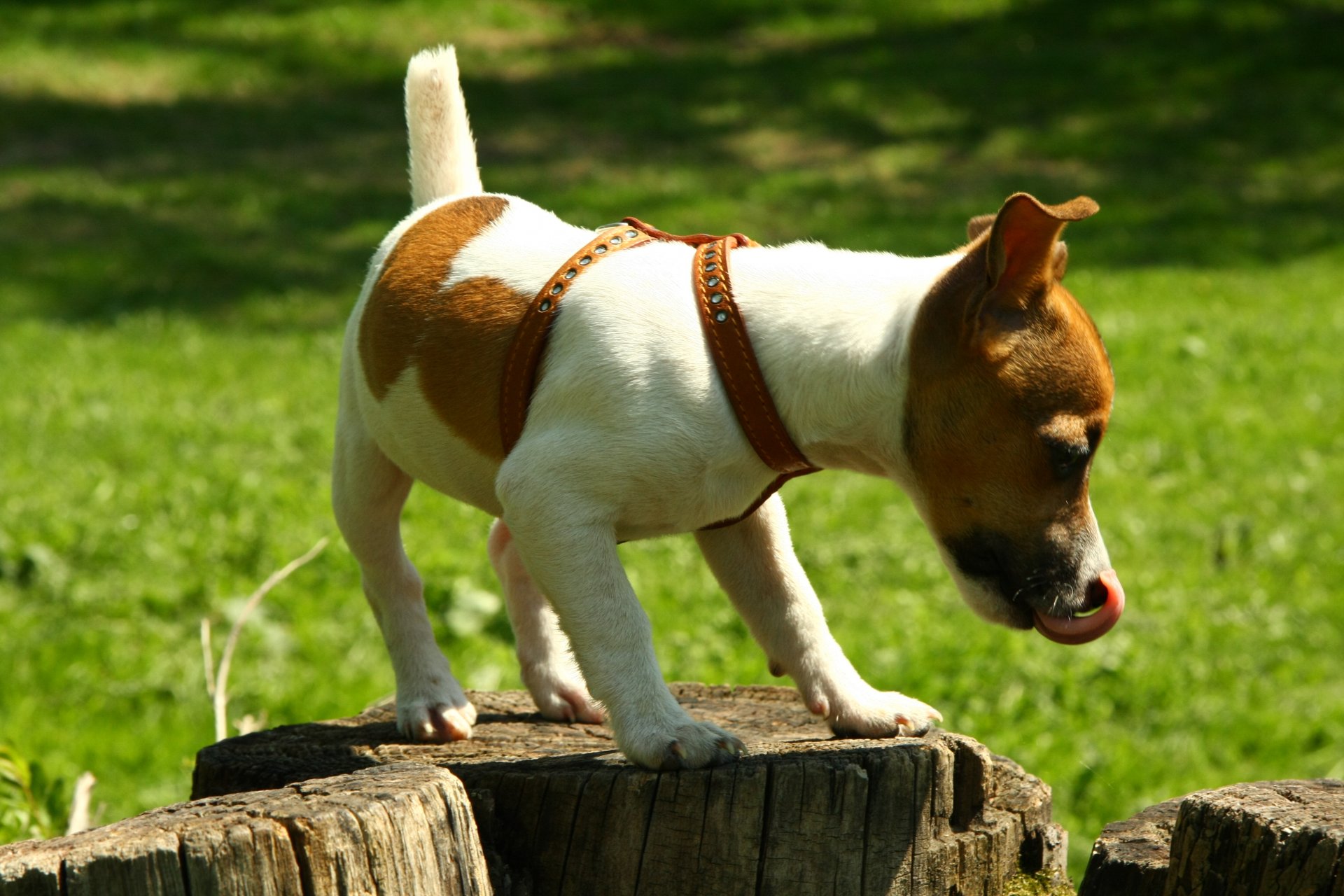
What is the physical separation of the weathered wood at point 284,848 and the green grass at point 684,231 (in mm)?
2737

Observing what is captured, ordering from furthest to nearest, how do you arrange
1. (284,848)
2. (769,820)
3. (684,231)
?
(684,231) < (769,820) < (284,848)

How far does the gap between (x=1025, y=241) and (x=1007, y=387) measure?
281 millimetres

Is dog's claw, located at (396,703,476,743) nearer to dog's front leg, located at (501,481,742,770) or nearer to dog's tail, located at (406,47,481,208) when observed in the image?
dog's front leg, located at (501,481,742,770)

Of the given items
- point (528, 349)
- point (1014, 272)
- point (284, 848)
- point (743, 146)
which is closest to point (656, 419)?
point (528, 349)

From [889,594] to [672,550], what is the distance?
1.12 meters

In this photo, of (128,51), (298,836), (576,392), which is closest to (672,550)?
(576,392)

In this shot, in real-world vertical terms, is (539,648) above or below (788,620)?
below

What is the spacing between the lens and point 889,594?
6.84m

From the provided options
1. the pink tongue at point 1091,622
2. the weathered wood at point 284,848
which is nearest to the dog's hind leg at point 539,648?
the weathered wood at point 284,848

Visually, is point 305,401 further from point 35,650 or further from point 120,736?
point 120,736

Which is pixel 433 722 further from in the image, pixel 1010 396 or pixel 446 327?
pixel 1010 396

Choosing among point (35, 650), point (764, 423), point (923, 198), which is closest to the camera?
point (764, 423)

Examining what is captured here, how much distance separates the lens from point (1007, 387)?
9.37 ft

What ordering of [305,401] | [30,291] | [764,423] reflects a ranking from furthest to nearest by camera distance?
[30,291] → [305,401] → [764,423]
